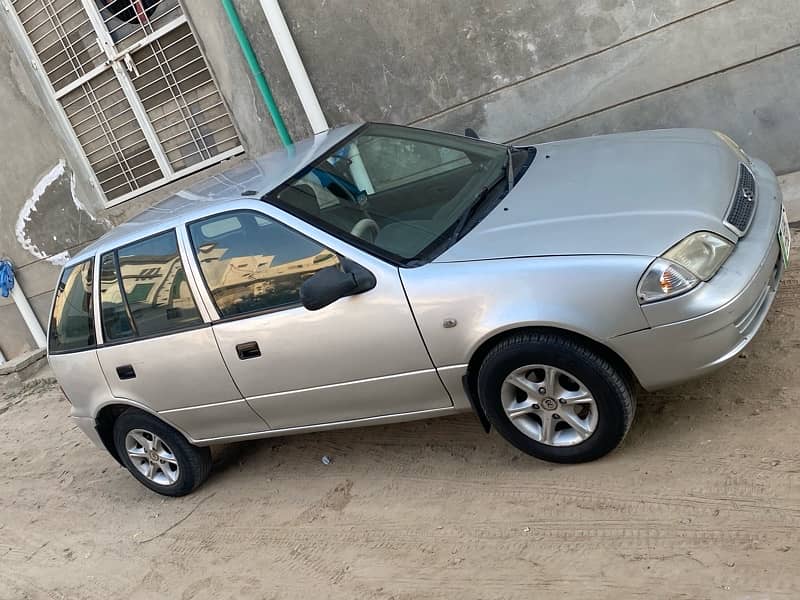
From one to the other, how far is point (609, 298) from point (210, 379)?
2.26m

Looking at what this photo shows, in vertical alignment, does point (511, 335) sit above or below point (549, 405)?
above

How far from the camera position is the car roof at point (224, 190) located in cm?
419

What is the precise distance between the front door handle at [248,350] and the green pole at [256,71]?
151 inches

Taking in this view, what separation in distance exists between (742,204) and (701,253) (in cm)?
59

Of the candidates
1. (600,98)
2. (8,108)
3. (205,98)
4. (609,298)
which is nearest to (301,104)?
(205,98)

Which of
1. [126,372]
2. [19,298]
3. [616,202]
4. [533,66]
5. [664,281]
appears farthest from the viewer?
[19,298]

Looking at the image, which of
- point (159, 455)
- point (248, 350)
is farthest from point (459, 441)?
point (159, 455)

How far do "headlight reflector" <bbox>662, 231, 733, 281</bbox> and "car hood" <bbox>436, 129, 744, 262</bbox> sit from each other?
1.3 inches

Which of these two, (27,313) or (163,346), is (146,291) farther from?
(27,313)

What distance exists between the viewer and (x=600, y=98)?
6.39 m

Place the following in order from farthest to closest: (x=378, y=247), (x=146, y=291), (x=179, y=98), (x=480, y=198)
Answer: (x=179, y=98) → (x=146, y=291) → (x=480, y=198) → (x=378, y=247)

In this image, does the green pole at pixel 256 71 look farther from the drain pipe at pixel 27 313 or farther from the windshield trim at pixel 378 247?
the drain pipe at pixel 27 313

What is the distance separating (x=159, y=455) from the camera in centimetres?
498

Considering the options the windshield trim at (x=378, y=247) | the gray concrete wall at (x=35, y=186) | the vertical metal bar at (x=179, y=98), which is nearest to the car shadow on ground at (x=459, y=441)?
the windshield trim at (x=378, y=247)
